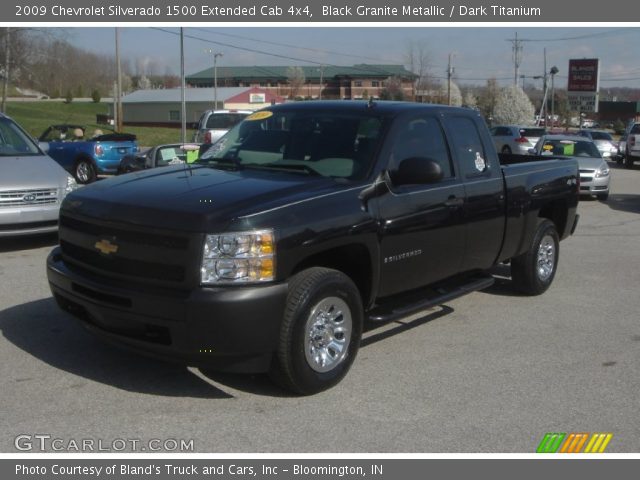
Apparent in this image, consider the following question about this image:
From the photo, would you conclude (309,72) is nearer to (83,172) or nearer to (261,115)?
(83,172)

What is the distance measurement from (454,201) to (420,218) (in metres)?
0.56

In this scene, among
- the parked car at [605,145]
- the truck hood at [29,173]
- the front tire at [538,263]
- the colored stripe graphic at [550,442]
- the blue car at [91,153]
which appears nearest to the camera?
the colored stripe graphic at [550,442]

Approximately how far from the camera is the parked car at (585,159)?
18.2 metres

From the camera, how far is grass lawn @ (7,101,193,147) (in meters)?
46.7

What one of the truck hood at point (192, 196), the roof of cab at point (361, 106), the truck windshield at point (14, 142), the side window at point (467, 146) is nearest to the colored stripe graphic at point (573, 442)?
the truck hood at point (192, 196)

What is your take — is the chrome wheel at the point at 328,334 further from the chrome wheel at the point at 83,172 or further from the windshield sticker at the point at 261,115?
the chrome wheel at the point at 83,172

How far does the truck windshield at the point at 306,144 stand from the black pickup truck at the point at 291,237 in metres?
0.01

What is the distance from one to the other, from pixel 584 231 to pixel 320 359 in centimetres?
943

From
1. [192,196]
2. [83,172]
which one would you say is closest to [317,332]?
[192,196]

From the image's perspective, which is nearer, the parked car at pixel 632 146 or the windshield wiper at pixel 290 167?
the windshield wiper at pixel 290 167

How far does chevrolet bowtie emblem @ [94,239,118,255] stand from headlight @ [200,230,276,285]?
0.71 metres

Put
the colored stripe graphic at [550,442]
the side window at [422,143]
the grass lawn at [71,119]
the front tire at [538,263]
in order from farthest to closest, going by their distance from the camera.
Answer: the grass lawn at [71,119] → the front tire at [538,263] → the side window at [422,143] → the colored stripe graphic at [550,442]

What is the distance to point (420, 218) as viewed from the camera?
580 cm

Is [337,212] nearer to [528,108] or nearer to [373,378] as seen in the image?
[373,378]
